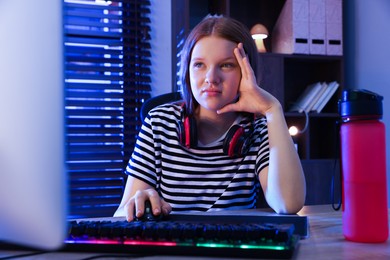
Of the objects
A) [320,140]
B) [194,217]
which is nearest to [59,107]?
[194,217]

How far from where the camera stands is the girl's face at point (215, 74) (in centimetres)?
116

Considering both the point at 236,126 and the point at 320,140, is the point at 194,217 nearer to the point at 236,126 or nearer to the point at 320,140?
the point at 236,126

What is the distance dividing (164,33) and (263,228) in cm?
225

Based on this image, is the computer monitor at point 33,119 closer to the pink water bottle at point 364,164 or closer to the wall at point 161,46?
the pink water bottle at point 364,164

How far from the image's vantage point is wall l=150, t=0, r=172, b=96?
2666 mm

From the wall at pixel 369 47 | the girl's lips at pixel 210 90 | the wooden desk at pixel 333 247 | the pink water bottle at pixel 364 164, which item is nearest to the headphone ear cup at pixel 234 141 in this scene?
the girl's lips at pixel 210 90

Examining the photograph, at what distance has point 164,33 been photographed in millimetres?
2678

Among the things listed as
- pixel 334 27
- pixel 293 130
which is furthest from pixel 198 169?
pixel 334 27

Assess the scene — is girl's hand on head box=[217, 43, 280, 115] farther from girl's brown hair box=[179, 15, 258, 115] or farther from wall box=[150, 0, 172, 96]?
wall box=[150, 0, 172, 96]

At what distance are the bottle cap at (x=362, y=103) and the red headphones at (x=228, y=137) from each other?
0.54 meters

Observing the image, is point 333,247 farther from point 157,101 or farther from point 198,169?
point 157,101

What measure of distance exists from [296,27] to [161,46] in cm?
81

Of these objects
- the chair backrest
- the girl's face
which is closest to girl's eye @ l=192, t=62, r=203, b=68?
the girl's face

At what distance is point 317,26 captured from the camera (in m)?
2.47
